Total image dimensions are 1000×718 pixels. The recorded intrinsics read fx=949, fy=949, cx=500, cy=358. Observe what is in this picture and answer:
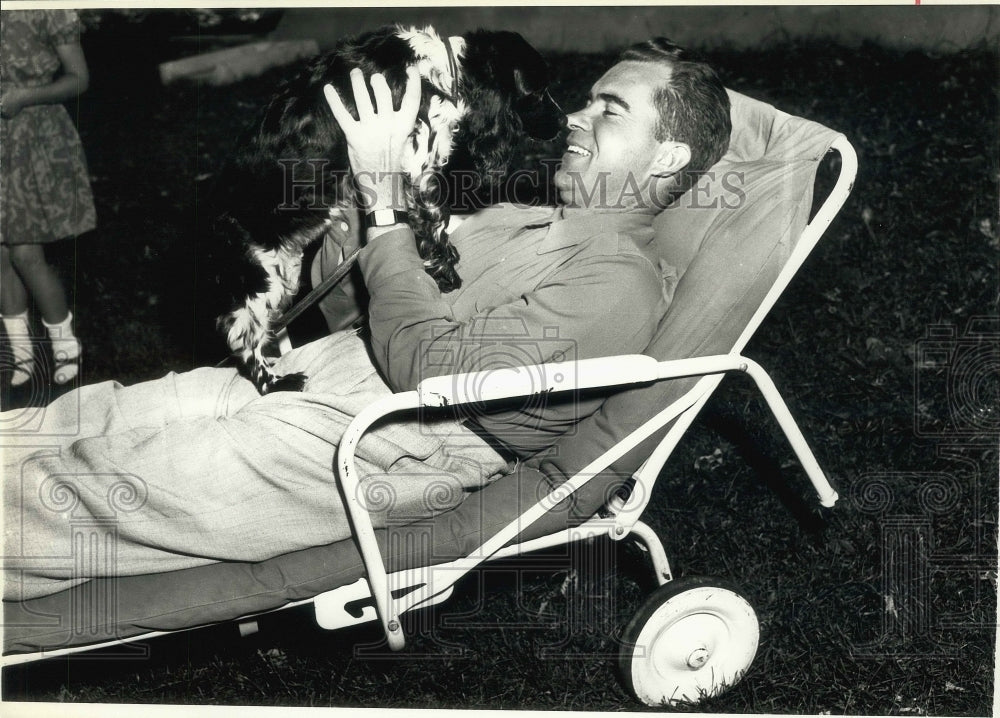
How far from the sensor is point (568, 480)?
1.82 meters

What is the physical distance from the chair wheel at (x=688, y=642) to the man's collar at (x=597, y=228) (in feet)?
2.29

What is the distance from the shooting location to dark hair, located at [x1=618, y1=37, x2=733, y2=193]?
6.14 ft

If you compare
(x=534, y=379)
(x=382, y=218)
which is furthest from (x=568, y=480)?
(x=382, y=218)

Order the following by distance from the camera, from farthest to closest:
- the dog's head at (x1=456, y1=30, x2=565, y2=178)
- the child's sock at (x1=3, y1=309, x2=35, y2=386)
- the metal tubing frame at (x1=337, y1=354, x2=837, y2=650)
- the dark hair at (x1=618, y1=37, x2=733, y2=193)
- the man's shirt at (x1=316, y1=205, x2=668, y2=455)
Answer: the child's sock at (x1=3, y1=309, x2=35, y2=386), the dog's head at (x1=456, y1=30, x2=565, y2=178), the dark hair at (x1=618, y1=37, x2=733, y2=193), the man's shirt at (x1=316, y1=205, x2=668, y2=455), the metal tubing frame at (x1=337, y1=354, x2=837, y2=650)

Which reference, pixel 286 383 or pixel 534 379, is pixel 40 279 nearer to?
pixel 286 383

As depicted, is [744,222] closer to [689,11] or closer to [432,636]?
[689,11]

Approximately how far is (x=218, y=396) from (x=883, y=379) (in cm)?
187

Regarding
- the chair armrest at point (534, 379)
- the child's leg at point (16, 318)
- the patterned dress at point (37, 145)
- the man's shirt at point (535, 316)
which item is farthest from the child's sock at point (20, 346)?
the chair armrest at point (534, 379)

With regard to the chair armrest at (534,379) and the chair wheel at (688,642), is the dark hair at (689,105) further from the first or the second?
the chair wheel at (688,642)

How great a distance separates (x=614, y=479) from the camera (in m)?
1.87

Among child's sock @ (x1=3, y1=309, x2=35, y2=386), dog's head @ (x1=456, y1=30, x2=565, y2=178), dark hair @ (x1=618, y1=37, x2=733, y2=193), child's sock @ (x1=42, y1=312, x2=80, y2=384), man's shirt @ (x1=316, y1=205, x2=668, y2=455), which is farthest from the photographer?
child's sock @ (x1=42, y1=312, x2=80, y2=384)

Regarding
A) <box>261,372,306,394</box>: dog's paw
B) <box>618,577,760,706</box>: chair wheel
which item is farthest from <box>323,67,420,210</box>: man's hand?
<box>618,577,760,706</box>: chair wheel

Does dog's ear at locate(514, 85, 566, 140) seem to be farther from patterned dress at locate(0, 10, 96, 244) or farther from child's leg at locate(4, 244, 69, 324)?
child's leg at locate(4, 244, 69, 324)

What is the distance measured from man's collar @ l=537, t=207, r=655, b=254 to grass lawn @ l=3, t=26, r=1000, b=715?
0.72 m
